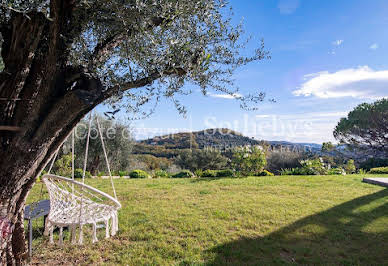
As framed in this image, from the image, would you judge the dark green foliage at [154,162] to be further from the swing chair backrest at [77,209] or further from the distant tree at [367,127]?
the swing chair backrest at [77,209]

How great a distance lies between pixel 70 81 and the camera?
2363mm

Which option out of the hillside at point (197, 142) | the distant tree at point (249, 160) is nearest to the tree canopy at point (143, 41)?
the distant tree at point (249, 160)

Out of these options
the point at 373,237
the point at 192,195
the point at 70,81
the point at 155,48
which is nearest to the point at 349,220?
the point at 373,237

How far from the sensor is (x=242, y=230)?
421 centimetres

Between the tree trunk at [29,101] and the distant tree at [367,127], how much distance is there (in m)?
14.0

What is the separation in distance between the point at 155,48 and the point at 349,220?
526 cm

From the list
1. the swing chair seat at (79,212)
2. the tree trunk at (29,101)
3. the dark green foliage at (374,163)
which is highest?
the tree trunk at (29,101)

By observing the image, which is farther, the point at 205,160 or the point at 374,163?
the point at 205,160

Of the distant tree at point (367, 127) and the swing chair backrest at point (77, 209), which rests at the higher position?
the distant tree at point (367, 127)

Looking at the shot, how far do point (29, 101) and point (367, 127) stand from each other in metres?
14.7

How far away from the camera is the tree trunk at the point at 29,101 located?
6.83 ft

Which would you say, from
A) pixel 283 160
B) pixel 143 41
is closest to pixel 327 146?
pixel 283 160

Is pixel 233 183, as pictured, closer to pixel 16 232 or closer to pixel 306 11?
pixel 306 11

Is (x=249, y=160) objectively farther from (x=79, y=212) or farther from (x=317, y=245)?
(x=79, y=212)
